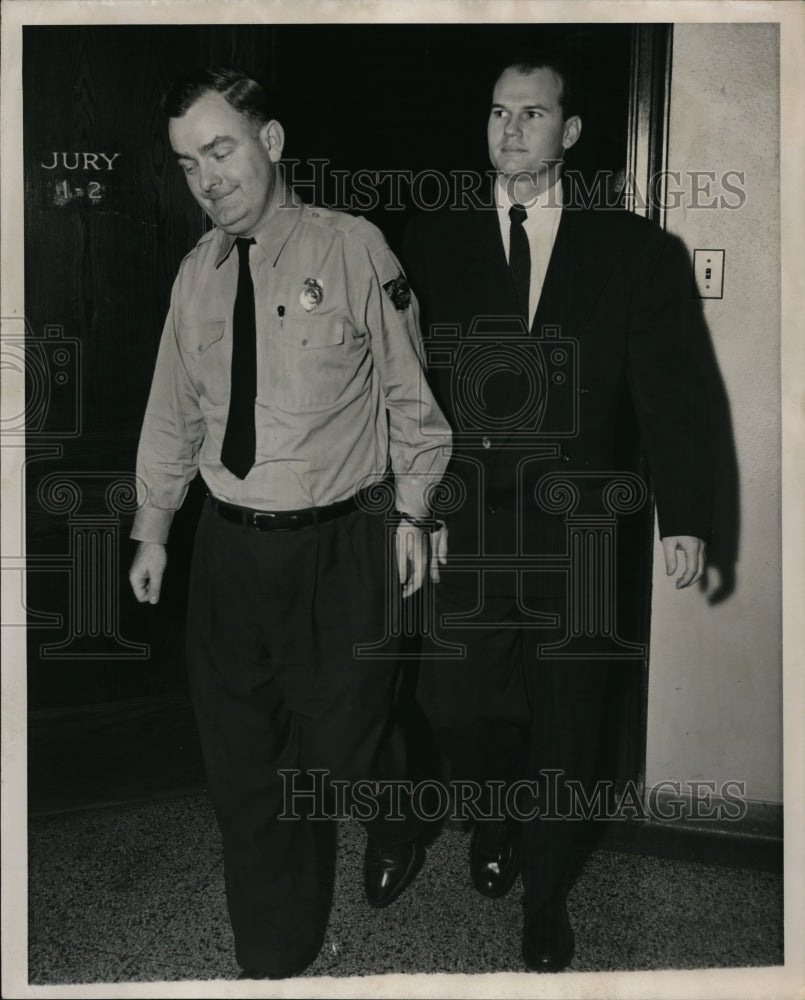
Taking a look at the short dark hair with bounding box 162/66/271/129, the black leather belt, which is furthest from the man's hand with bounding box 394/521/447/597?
the short dark hair with bounding box 162/66/271/129

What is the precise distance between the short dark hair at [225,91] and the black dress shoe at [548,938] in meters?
1.48

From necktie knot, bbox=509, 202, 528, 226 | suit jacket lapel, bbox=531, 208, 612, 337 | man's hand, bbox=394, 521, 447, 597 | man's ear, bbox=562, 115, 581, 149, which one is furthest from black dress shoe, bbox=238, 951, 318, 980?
man's ear, bbox=562, 115, 581, 149

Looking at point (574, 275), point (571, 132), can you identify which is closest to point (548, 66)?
point (571, 132)

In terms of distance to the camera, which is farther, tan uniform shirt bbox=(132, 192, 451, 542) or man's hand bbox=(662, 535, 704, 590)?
man's hand bbox=(662, 535, 704, 590)

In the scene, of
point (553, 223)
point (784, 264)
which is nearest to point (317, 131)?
point (553, 223)

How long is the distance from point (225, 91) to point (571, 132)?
597mm

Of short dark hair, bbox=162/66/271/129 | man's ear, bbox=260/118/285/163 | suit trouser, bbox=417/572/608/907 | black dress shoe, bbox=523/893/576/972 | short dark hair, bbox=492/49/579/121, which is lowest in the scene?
black dress shoe, bbox=523/893/576/972

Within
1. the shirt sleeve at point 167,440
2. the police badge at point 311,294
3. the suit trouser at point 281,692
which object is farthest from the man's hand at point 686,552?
the shirt sleeve at point 167,440

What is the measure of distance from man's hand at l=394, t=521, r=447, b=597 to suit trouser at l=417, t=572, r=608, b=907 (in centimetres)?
4

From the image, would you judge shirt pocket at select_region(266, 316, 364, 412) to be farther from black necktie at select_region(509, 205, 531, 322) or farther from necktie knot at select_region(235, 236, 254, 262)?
black necktie at select_region(509, 205, 531, 322)

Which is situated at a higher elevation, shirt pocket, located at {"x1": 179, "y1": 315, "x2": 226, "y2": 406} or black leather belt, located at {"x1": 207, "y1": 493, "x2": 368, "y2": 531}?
shirt pocket, located at {"x1": 179, "y1": 315, "x2": 226, "y2": 406}

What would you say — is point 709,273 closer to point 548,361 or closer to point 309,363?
point 548,361

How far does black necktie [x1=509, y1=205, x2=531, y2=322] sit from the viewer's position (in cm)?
170

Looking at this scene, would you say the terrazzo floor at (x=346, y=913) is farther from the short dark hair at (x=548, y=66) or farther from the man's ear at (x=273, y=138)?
the short dark hair at (x=548, y=66)
